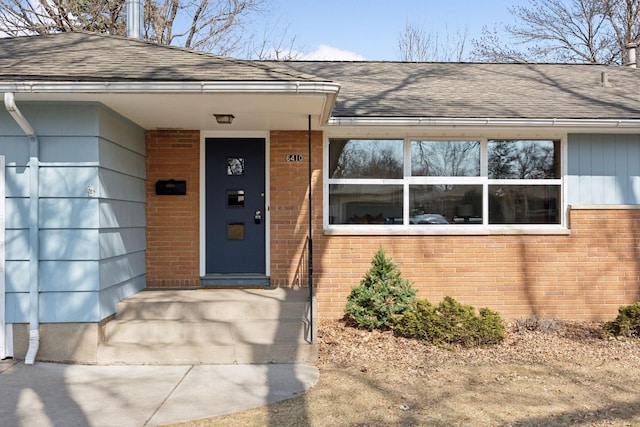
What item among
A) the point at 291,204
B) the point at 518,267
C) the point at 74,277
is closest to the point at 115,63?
the point at 74,277

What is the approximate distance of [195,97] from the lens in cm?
569

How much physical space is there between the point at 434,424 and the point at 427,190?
411cm

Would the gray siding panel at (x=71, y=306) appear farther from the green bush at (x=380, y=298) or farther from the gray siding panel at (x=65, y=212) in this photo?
the green bush at (x=380, y=298)

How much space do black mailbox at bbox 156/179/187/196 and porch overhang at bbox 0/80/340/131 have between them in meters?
1.03

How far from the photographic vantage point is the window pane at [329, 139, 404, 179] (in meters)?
7.65

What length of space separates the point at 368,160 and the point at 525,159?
2325mm

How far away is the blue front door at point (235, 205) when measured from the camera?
777 centimetres

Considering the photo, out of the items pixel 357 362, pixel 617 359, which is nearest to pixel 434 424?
pixel 357 362

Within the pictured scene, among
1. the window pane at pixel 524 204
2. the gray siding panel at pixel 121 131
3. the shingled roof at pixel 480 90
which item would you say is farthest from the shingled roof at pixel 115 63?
the window pane at pixel 524 204

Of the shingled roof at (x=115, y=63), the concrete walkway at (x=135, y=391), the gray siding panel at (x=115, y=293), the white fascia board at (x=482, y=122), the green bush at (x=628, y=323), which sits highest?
the shingled roof at (x=115, y=63)

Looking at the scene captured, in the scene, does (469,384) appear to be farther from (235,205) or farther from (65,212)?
(65,212)

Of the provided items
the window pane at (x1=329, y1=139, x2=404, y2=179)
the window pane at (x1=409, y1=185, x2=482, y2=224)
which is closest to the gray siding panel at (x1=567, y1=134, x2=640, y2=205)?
the window pane at (x1=409, y1=185, x2=482, y2=224)

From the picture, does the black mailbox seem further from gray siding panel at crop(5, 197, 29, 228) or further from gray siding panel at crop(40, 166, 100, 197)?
gray siding panel at crop(5, 197, 29, 228)

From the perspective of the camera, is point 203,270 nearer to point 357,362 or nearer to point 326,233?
point 326,233
